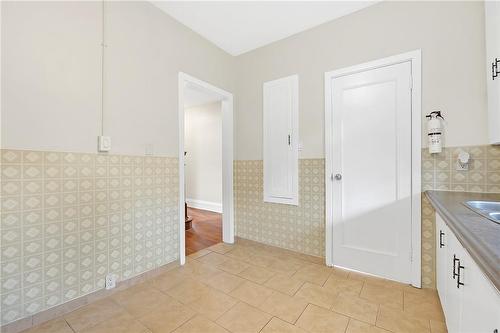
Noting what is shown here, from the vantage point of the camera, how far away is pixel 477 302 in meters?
0.73

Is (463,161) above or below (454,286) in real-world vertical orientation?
above

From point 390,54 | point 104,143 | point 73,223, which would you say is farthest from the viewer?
point 390,54

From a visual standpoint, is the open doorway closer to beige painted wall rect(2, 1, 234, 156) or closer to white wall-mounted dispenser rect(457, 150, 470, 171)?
beige painted wall rect(2, 1, 234, 156)

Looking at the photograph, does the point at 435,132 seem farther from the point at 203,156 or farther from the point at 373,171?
the point at 203,156

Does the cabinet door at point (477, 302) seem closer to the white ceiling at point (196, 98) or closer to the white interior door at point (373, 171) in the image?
the white interior door at point (373, 171)

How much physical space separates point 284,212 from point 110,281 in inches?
72.6

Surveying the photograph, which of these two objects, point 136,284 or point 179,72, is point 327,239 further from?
point 179,72

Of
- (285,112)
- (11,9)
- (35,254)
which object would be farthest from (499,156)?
(11,9)

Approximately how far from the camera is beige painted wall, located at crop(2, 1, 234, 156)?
135 centimetres

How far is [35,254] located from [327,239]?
7.93ft

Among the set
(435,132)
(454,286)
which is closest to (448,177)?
(435,132)

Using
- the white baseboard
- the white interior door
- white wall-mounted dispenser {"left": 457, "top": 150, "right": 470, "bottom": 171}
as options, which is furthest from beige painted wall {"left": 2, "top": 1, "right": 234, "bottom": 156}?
the white baseboard

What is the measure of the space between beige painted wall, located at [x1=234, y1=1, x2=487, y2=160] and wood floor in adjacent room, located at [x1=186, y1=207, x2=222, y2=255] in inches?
53.5

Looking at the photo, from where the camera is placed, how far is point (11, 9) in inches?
51.9
